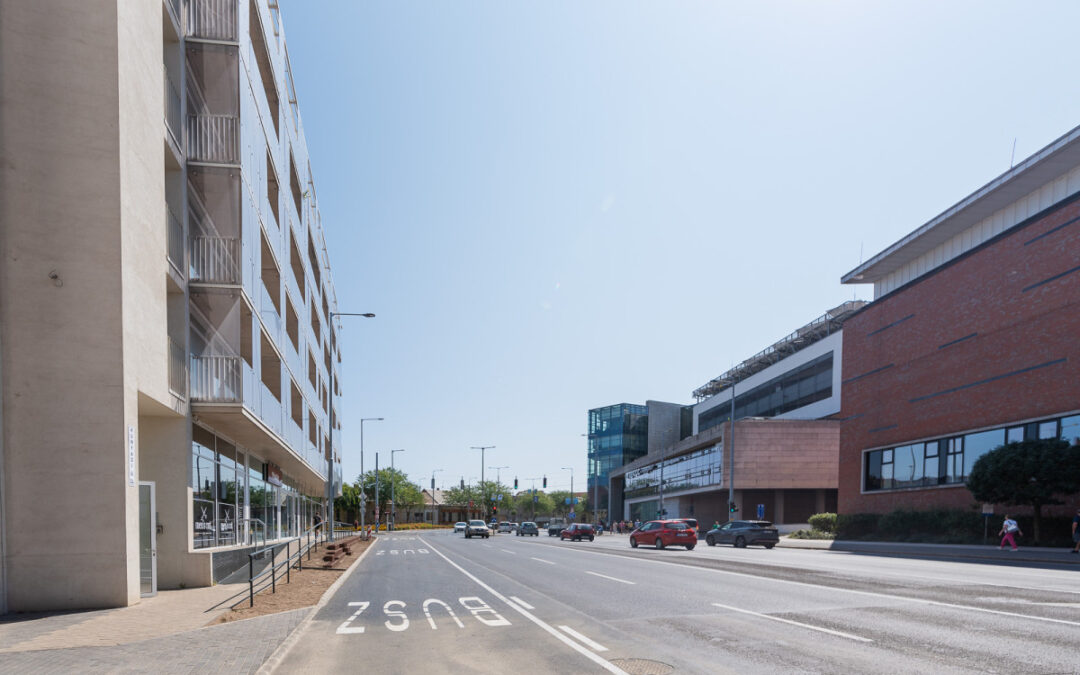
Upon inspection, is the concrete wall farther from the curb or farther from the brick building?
the brick building

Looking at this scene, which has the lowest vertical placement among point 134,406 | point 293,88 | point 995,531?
A: point 995,531

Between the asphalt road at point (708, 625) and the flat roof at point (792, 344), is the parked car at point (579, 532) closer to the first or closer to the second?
the flat roof at point (792, 344)

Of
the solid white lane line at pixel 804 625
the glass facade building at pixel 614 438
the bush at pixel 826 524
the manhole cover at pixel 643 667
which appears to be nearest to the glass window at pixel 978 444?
the bush at pixel 826 524

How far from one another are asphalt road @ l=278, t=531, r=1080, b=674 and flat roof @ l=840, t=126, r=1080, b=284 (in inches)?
796

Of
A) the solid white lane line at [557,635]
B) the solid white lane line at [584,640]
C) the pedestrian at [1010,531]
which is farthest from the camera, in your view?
the pedestrian at [1010,531]

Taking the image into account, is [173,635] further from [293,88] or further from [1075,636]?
[293,88]

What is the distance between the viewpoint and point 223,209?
18.2 meters

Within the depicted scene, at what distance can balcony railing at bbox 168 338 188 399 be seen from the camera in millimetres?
15344

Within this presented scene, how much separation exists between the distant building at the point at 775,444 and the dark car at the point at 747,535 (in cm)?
848

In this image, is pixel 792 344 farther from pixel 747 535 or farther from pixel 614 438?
pixel 614 438

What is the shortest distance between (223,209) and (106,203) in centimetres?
536

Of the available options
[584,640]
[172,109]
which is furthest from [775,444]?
[584,640]

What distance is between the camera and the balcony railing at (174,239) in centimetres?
1563

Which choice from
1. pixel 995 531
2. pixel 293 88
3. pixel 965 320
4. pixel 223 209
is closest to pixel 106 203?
pixel 223 209
